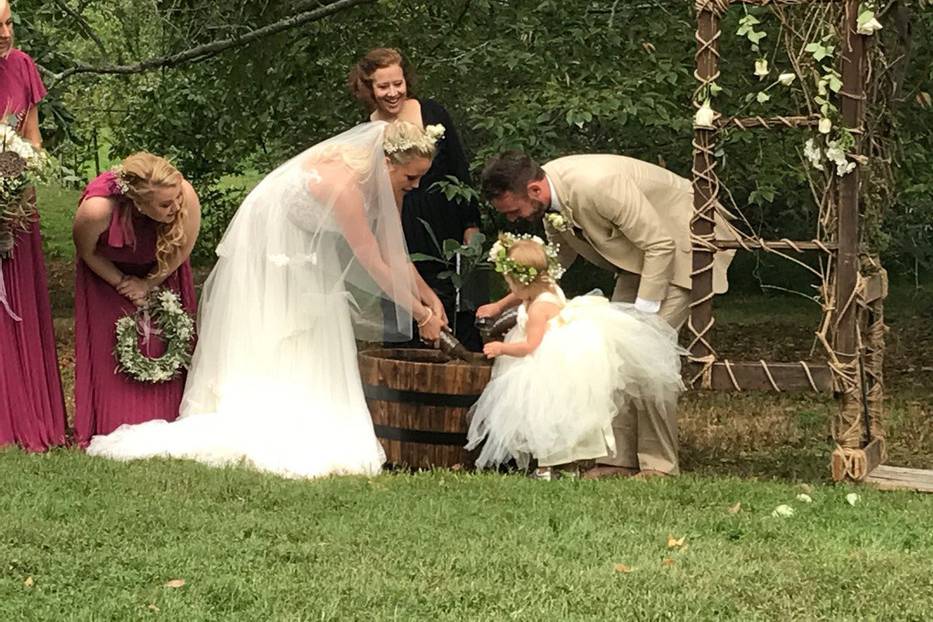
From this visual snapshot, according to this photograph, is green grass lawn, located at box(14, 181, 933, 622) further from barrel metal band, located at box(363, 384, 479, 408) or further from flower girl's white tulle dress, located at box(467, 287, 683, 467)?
barrel metal band, located at box(363, 384, 479, 408)

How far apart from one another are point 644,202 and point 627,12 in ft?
12.2

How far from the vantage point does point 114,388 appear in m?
6.94

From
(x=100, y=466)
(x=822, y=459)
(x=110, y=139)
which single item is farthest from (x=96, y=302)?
(x=110, y=139)

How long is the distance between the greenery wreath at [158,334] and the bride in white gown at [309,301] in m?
0.22

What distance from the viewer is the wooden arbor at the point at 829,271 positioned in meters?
6.24

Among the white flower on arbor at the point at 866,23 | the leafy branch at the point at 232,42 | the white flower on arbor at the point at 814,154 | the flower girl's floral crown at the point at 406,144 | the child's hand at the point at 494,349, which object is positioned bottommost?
the child's hand at the point at 494,349

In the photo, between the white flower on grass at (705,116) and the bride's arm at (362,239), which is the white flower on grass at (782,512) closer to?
the white flower on grass at (705,116)

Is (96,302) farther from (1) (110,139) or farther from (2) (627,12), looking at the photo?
(1) (110,139)

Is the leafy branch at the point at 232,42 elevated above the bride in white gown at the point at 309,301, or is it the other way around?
the leafy branch at the point at 232,42

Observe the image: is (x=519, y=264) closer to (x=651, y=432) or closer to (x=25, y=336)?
(x=651, y=432)

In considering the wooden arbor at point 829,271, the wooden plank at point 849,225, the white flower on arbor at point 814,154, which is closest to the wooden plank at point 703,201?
the wooden arbor at point 829,271

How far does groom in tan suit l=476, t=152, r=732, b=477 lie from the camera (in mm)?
6329

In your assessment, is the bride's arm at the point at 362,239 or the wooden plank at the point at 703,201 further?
the bride's arm at the point at 362,239

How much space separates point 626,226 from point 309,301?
1.59 meters
